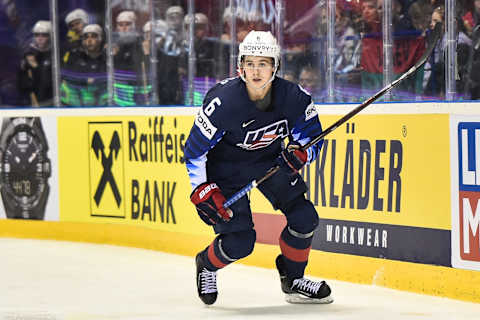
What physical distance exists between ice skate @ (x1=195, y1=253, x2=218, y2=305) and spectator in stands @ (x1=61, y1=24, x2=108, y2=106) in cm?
346

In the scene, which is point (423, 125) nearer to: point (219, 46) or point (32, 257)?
point (219, 46)

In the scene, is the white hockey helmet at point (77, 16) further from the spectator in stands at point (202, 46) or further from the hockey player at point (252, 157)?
the hockey player at point (252, 157)

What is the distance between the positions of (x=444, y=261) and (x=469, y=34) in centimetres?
124

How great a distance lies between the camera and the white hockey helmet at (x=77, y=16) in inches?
343

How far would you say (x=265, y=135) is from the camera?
517 centimetres

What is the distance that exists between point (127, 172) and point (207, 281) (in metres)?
2.80

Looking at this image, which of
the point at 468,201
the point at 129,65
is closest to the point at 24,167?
the point at 129,65

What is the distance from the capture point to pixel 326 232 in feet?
20.8

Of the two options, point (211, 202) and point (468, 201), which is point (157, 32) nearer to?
point (211, 202)

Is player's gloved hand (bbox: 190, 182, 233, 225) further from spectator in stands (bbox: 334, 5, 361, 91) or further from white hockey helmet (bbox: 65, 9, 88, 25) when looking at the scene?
white hockey helmet (bbox: 65, 9, 88, 25)

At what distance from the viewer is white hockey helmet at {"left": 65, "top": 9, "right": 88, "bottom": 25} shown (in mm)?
8711

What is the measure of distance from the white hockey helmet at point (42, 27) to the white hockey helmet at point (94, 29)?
0.36 metres

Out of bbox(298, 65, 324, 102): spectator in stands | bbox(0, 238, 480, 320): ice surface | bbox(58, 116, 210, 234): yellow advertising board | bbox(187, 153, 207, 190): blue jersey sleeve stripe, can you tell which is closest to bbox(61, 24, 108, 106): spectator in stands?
bbox(58, 116, 210, 234): yellow advertising board

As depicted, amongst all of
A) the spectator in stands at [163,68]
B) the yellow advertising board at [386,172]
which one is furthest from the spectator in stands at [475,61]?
the spectator in stands at [163,68]
